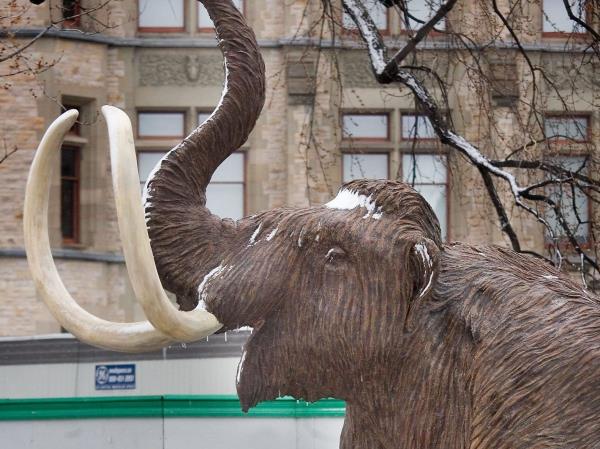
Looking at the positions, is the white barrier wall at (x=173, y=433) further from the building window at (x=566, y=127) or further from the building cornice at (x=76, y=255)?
the building cornice at (x=76, y=255)

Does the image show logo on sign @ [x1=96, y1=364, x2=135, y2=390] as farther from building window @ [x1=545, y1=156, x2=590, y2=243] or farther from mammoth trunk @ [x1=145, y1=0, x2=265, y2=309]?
mammoth trunk @ [x1=145, y1=0, x2=265, y2=309]

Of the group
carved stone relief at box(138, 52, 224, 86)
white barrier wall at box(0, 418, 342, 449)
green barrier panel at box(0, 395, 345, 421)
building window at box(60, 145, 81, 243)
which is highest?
carved stone relief at box(138, 52, 224, 86)

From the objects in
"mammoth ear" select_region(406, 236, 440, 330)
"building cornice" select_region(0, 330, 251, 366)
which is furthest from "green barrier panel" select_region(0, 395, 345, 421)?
"mammoth ear" select_region(406, 236, 440, 330)

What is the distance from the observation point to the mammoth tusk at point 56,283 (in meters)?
2.43

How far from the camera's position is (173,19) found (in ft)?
75.4

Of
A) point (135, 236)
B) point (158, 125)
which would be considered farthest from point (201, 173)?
point (158, 125)

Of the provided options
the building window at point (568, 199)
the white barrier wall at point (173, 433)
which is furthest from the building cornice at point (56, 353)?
the building window at point (568, 199)

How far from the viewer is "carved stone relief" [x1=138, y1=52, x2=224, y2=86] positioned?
2266 centimetres

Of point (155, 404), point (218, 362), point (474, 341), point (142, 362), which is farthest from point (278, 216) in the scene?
point (142, 362)

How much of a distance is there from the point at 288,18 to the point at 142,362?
10530mm

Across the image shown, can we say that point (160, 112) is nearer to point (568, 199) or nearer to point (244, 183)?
point (244, 183)

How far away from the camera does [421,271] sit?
2500 mm

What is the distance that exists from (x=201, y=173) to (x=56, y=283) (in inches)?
12.5

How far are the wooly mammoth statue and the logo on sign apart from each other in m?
10.8
